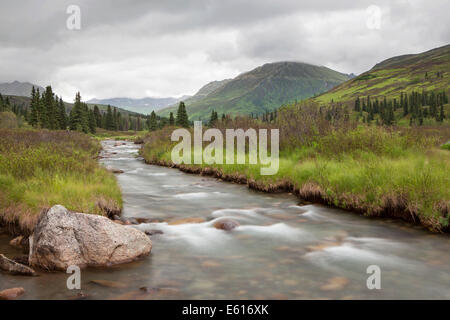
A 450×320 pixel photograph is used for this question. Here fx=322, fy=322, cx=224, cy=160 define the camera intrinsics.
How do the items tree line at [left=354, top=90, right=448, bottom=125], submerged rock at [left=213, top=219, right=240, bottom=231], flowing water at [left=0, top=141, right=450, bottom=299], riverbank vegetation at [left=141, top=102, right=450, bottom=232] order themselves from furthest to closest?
tree line at [left=354, top=90, right=448, bottom=125]
submerged rock at [left=213, top=219, right=240, bottom=231]
riverbank vegetation at [left=141, top=102, right=450, bottom=232]
flowing water at [left=0, top=141, right=450, bottom=299]

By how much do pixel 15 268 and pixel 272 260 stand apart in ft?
16.6

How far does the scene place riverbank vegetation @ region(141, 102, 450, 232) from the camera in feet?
29.5

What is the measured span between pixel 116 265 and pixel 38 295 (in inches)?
58.7

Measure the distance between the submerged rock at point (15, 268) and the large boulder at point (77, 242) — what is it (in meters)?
0.26

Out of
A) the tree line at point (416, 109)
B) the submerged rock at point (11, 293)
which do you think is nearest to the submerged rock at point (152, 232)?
the submerged rock at point (11, 293)

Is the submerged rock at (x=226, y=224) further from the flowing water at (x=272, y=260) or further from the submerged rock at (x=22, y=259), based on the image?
the submerged rock at (x=22, y=259)

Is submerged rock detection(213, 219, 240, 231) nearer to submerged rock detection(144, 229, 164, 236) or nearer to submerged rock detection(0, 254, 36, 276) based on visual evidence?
submerged rock detection(144, 229, 164, 236)

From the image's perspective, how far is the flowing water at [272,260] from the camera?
558 centimetres

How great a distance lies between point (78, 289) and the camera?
5543 millimetres

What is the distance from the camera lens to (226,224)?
9688 mm

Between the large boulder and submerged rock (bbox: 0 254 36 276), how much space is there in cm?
26

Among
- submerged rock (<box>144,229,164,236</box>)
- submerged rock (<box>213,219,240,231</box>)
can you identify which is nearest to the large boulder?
submerged rock (<box>144,229,164,236</box>)
